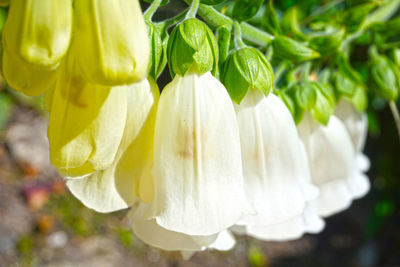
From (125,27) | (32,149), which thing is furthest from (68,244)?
(125,27)

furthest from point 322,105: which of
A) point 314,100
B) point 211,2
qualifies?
point 211,2

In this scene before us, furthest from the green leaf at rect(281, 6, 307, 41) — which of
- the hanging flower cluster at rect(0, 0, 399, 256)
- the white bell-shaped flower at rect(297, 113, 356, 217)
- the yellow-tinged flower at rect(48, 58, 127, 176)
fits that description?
the yellow-tinged flower at rect(48, 58, 127, 176)

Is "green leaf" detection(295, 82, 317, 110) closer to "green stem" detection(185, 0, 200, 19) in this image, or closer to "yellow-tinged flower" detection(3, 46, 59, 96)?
"green stem" detection(185, 0, 200, 19)

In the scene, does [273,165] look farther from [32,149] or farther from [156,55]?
[32,149]

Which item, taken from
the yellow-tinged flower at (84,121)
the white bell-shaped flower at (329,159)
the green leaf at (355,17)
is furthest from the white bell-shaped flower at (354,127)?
the yellow-tinged flower at (84,121)

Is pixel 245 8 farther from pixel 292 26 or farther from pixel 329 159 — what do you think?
pixel 329 159

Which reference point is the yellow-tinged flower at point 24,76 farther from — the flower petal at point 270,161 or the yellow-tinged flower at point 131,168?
the flower petal at point 270,161
